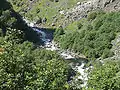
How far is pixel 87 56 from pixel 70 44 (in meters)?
18.8

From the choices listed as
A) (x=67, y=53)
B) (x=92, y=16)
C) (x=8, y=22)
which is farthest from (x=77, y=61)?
(x=92, y=16)

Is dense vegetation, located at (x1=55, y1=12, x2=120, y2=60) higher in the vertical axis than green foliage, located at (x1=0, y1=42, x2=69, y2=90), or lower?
higher

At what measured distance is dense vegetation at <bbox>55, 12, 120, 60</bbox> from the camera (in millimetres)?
150375

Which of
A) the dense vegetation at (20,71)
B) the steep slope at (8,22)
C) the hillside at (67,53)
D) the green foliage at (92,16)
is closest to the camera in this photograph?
the dense vegetation at (20,71)

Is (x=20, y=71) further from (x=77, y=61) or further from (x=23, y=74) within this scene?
(x=77, y=61)

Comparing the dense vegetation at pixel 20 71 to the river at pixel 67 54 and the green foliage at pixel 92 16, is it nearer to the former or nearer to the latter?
the river at pixel 67 54

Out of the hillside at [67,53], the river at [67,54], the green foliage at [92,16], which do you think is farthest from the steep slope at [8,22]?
the green foliage at [92,16]

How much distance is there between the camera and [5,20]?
158250 millimetres

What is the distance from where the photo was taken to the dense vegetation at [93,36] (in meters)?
150

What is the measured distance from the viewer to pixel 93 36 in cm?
16362

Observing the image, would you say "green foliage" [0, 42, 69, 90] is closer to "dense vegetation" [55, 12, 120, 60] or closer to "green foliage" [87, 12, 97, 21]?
"dense vegetation" [55, 12, 120, 60]

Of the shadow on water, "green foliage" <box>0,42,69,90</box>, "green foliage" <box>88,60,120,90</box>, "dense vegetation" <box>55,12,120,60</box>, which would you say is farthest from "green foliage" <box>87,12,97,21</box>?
"green foliage" <box>0,42,69,90</box>

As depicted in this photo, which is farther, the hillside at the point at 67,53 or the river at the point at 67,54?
the river at the point at 67,54

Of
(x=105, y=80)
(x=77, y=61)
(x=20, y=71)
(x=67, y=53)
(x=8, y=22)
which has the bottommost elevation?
(x=20, y=71)
